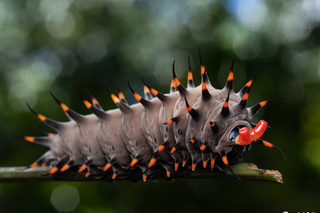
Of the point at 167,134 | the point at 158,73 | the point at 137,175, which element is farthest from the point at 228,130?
the point at 158,73

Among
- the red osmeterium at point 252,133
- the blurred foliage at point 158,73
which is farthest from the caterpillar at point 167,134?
the blurred foliage at point 158,73

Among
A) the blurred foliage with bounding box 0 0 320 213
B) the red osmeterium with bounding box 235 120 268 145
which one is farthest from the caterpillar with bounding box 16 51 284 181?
the blurred foliage with bounding box 0 0 320 213

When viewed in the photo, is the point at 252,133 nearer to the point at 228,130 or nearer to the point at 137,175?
the point at 228,130

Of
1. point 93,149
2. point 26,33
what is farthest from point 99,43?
point 93,149

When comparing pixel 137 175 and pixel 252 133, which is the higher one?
pixel 252 133

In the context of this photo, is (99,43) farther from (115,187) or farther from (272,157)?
(272,157)

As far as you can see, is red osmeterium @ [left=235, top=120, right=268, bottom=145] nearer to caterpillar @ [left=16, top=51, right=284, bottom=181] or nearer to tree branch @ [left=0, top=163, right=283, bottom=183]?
caterpillar @ [left=16, top=51, right=284, bottom=181]
